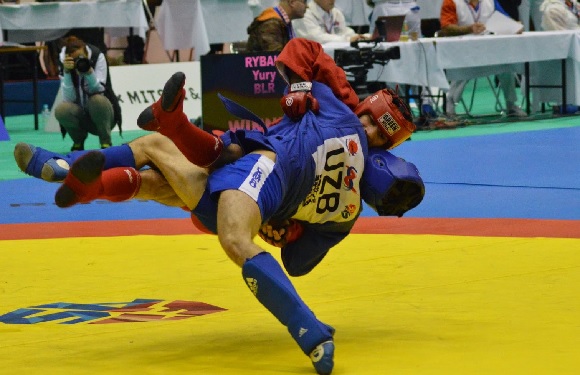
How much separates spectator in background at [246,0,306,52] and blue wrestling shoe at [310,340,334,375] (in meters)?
7.57

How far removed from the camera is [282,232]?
4.57m

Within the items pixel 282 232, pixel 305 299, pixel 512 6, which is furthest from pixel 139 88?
pixel 282 232

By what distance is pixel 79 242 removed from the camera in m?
6.70

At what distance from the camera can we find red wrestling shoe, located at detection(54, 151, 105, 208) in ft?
13.0

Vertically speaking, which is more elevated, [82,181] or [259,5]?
[259,5]

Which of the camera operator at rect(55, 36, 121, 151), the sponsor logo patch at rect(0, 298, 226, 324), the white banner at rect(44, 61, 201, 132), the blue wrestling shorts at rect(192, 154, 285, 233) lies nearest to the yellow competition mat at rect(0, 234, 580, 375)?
the sponsor logo patch at rect(0, 298, 226, 324)

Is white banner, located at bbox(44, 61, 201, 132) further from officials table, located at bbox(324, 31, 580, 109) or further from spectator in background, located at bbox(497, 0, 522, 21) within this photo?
spectator in background, located at bbox(497, 0, 522, 21)

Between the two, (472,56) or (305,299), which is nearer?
(305,299)

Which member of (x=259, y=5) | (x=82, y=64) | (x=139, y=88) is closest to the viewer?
(x=82, y=64)

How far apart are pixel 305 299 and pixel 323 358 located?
139 cm

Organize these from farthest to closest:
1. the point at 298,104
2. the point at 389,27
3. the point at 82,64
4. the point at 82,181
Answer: the point at 389,27, the point at 82,64, the point at 298,104, the point at 82,181

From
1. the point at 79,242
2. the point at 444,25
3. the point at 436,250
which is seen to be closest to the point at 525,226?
the point at 436,250

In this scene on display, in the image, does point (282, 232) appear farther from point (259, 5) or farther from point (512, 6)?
point (512, 6)

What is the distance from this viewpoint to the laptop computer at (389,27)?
12438 millimetres
